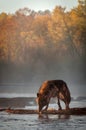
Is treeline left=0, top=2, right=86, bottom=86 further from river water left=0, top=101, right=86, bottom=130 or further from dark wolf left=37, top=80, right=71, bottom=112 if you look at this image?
river water left=0, top=101, right=86, bottom=130

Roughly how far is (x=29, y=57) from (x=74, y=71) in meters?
0.56

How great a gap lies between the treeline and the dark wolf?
0.23 metres

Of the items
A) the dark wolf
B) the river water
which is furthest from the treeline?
the river water

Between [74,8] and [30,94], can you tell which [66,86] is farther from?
[74,8]

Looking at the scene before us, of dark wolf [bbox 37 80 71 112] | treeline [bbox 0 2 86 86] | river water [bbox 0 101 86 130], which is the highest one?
treeline [bbox 0 2 86 86]

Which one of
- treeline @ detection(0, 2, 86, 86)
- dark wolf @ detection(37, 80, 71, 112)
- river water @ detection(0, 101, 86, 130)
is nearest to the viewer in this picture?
river water @ detection(0, 101, 86, 130)

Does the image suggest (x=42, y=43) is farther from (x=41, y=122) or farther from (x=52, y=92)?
(x=41, y=122)

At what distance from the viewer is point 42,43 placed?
5023 millimetres

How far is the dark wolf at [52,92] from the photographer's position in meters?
4.68

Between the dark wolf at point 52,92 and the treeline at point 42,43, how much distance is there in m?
0.23

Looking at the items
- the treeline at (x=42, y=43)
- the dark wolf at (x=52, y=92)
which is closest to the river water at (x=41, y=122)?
the dark wolf at (x=52, y=92)

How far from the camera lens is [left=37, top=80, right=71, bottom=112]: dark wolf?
468 cm

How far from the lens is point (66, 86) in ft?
15.8

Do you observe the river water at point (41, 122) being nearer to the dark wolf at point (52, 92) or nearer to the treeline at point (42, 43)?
the dark wolf at point (52, 92)
